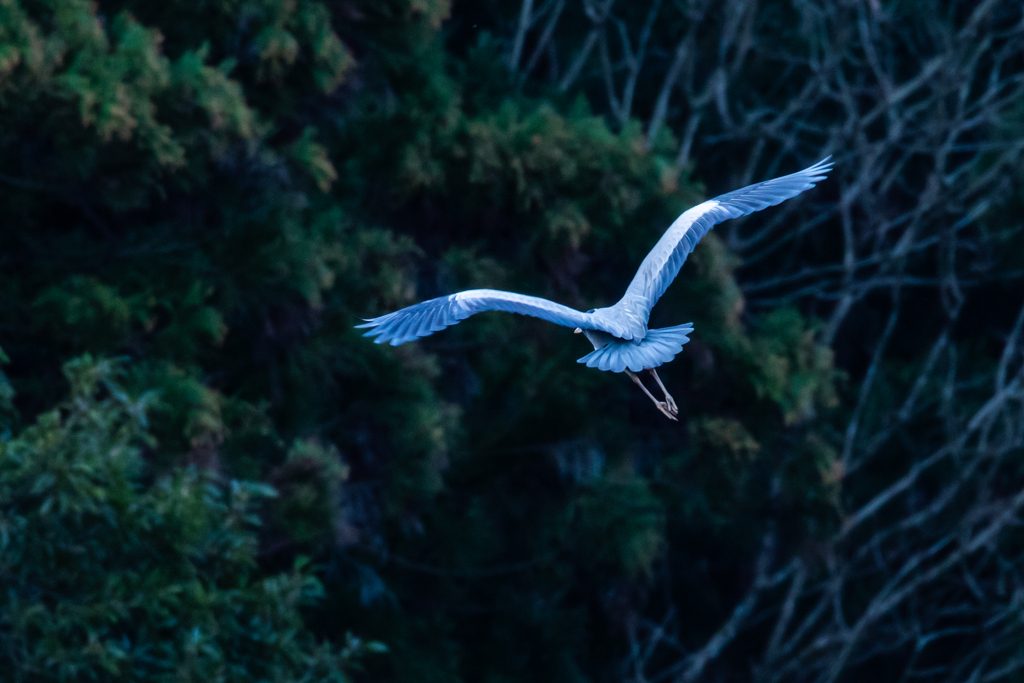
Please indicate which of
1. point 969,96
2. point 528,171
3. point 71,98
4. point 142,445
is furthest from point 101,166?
point 969,96

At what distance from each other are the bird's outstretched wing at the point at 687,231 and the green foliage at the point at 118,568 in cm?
223

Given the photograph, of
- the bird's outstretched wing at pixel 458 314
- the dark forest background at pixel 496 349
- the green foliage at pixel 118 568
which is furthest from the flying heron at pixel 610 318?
the dark forest background at pixel 496 349

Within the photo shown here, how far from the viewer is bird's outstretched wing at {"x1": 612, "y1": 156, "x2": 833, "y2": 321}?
17.7 ft

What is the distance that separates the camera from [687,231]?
227 inches

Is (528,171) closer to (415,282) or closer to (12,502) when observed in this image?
(415,282)

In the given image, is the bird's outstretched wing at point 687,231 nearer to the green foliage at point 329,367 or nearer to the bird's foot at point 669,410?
the bird's foot at point 669,410

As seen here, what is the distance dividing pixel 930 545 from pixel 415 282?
7.14m

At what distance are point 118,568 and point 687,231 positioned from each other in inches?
113

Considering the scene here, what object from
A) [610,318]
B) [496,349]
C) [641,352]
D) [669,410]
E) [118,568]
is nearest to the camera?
[641,352]

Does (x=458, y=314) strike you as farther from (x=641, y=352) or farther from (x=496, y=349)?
(x=496, y=349)

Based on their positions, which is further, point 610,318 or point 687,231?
point 687,231

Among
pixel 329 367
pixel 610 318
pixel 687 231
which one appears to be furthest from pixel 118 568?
pixel 687 231

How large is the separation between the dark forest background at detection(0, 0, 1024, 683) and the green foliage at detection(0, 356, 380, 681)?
0.06 feet

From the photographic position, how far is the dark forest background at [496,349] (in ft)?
23.3
